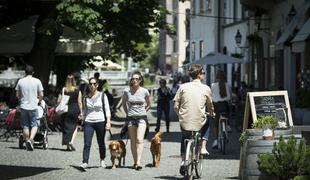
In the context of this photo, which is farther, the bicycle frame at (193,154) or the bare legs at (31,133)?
the bare legs at (31,133)

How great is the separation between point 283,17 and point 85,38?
815 cm

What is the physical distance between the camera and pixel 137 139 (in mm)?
13219

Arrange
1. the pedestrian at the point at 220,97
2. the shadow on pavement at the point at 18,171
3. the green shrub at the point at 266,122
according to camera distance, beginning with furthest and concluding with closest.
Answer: the pedestrian at the point at 220,97 → the shadow on pavement at the point at 18,171 → the green shrub at the point at 266,122

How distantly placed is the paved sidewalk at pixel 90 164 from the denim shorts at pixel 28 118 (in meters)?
0.58

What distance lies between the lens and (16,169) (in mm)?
13039

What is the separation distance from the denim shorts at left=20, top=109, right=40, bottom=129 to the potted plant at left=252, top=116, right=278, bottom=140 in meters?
6.66

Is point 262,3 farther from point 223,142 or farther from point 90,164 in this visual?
point 90,164

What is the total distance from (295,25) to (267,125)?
15012 millimetres

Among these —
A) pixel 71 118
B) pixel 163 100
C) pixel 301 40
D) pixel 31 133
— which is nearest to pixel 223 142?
pixel 71 118

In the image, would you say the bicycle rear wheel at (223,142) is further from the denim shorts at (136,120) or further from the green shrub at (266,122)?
the green shrub at (266,122)

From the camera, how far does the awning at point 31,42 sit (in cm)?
2358

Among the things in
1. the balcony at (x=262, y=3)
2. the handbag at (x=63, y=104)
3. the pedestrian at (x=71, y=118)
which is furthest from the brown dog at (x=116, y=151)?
the balcony at (x=262, y=3)

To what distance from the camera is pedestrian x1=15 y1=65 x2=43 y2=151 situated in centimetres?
1595

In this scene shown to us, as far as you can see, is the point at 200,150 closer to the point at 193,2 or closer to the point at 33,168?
the point at 33,168
